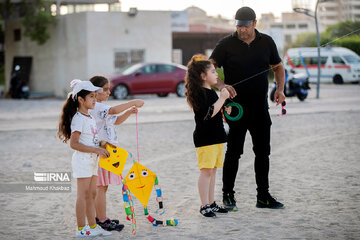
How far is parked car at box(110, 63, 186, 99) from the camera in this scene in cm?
2520

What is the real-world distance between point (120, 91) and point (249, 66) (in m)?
19.2

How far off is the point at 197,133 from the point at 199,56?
0.69 m

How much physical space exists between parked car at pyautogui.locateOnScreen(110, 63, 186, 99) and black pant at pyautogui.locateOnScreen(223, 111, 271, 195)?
18.9 meters

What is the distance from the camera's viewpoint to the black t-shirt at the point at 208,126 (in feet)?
18.9

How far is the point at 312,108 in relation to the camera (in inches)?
727

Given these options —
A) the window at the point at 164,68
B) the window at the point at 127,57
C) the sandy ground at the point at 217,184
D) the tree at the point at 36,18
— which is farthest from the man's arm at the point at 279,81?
the tree at the point at 36,18

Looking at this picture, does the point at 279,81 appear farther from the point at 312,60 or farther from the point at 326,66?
the point at 326,66

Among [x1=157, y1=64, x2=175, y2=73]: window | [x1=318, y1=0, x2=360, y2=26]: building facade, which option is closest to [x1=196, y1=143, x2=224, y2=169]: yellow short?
[x1=318, y1=0, x2=360, y2=26]: building facade

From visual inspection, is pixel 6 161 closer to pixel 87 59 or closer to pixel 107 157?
pixel 107 157

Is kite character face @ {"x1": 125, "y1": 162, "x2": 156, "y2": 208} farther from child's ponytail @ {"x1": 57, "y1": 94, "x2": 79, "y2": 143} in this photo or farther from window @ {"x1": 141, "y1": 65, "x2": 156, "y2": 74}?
window @ {"x1": 141, "y1": 65, "x2": 156, "y2": 74}

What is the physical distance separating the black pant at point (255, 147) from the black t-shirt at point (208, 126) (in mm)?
340

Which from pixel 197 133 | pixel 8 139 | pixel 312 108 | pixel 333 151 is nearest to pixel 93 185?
pixel 197 133

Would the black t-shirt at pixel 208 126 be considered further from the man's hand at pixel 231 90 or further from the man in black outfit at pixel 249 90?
the man in black outfit at pixel 249 90

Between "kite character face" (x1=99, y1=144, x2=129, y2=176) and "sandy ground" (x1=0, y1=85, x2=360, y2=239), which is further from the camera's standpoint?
"sandy ground" (x1=0, y1=85, x2=360, y2=239)
